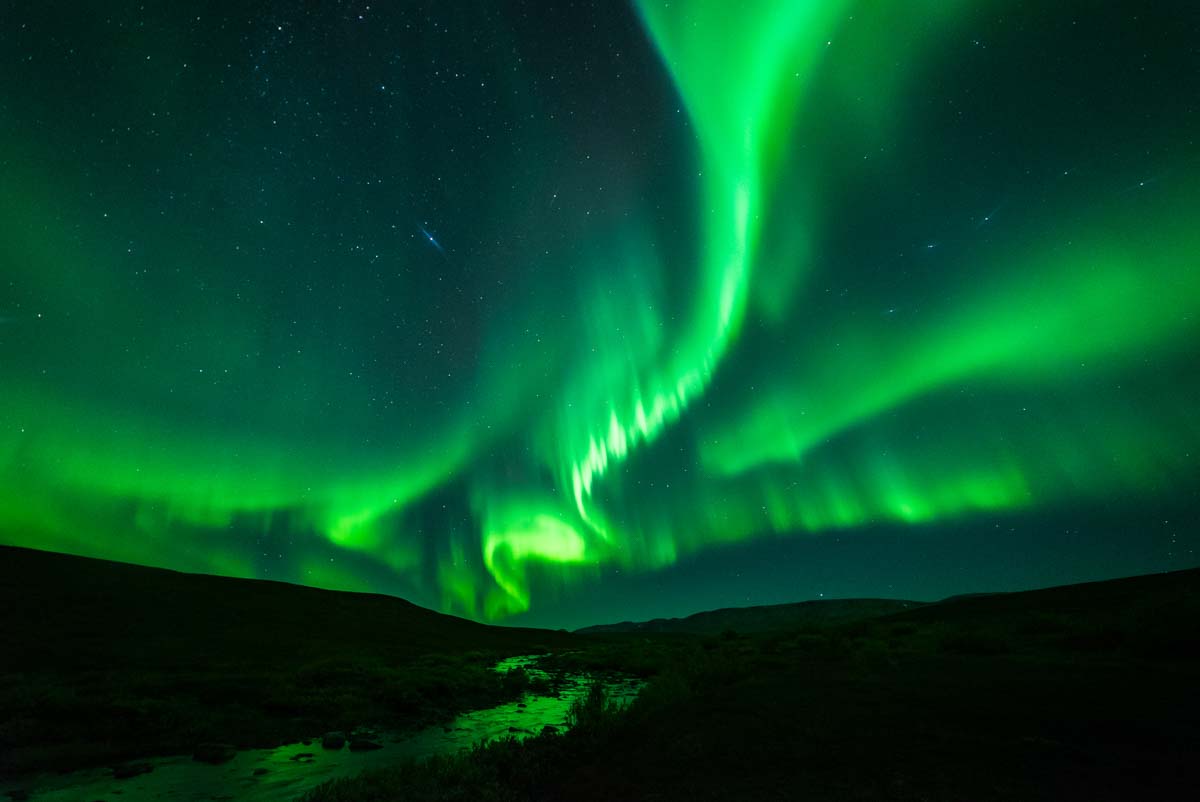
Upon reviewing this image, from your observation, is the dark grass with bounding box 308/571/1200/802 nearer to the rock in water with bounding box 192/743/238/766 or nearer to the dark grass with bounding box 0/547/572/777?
the rock in water with bounding box 192/743/238/766

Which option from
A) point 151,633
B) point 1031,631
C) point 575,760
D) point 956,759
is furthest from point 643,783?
point 151,633

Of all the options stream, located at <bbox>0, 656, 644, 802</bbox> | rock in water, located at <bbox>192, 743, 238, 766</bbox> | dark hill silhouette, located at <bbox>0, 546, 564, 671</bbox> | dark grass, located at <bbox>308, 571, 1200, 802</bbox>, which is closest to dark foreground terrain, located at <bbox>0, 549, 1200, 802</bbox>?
dark grass, located at <bbox>308, 571, 1200, 802</bbox>

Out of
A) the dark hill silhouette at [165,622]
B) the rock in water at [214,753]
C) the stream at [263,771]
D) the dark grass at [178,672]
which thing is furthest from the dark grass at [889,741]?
the dark hill silhouette at [165,622]

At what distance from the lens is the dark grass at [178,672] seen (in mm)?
15867

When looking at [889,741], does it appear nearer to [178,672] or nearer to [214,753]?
[214,753]

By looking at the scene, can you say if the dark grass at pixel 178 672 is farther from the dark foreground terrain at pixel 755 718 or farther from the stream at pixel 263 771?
the stream at pixel 263 771

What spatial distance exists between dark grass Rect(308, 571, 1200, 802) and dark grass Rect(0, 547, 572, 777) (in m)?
10.5

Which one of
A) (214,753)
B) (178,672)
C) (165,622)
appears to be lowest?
(214,753)

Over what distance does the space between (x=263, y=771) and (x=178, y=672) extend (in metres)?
20.4

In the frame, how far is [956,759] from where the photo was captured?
25.3 feet

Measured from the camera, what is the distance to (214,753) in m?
14.4

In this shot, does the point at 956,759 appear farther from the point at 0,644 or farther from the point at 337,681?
the point at 0,644

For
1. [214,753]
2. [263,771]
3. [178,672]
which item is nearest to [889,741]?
[263,771]

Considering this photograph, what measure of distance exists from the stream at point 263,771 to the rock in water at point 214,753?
24 centimetres
